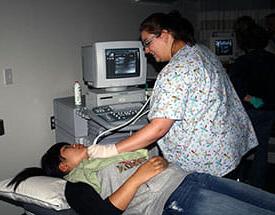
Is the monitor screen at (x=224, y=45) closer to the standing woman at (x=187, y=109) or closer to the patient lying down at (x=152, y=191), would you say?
the standing woman at (x=187, y=109)

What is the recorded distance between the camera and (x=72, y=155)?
5.48 ft

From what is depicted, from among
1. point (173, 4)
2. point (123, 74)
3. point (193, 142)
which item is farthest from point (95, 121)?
point (173, 4)

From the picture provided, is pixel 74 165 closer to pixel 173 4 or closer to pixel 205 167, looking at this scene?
pixel 205 167

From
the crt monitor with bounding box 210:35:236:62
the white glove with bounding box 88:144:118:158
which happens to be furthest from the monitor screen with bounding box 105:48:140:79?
the crt monitor with bounding box 210:35:236:62

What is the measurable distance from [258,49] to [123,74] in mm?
1029

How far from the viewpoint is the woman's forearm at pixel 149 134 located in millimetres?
1517

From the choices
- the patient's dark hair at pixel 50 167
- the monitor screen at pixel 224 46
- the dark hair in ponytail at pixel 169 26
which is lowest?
the patient's dark hair at pixel 50 167

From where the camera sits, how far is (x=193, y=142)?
5.22 ft

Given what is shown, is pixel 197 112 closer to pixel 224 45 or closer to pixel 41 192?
pixel 41 192

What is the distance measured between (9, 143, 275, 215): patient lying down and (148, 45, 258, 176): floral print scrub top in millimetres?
130

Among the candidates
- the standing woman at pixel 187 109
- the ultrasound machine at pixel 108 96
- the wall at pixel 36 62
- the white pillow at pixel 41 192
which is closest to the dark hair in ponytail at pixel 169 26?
the standing woman at pixel 187 109

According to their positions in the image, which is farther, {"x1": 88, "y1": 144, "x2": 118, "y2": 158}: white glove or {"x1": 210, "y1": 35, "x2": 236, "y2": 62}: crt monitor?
{"x1": 210, "y1": 35, "x2": 236, "y2": 62}: crt monitor

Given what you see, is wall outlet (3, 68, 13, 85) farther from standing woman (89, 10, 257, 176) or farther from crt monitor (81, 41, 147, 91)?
standing woman (89, 10, 257, 176)

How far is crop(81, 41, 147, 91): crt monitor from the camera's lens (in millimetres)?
2182
